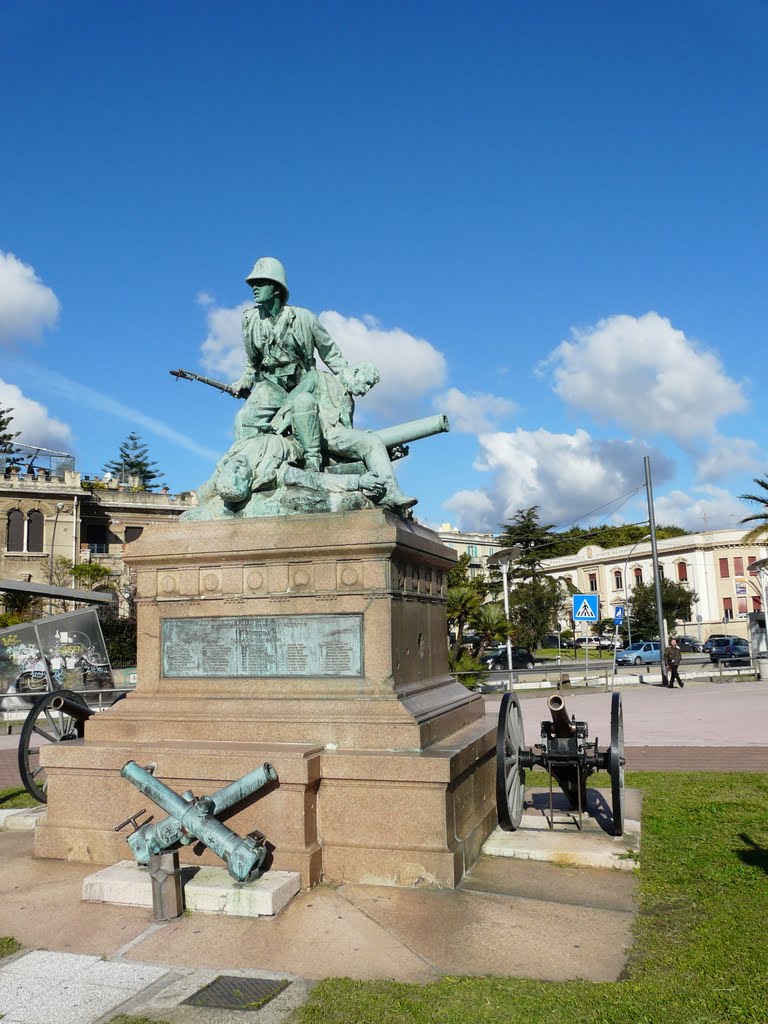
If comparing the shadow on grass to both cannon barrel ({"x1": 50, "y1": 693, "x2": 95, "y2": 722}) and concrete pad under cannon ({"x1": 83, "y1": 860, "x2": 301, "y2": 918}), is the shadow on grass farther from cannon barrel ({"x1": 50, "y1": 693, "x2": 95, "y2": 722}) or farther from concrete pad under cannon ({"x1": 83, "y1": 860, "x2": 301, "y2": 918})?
cannon barrel ({"x1": 50, "y1": 693, "x2": 95, "y2": 722})

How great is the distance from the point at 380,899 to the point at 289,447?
11.9ft

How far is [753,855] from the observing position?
20.2ft

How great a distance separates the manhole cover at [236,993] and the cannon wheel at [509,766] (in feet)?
7.90

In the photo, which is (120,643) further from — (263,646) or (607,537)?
(607,537)

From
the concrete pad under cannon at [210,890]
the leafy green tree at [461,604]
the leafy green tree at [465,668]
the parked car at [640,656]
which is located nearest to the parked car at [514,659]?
the parked car at [640,656]

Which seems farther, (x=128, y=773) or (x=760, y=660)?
(x=760, y=660)

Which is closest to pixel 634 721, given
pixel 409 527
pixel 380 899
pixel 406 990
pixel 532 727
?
pixel 532 727

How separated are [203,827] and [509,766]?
8.07 feet

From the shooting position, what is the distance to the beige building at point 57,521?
52.3m

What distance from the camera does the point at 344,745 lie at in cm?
571

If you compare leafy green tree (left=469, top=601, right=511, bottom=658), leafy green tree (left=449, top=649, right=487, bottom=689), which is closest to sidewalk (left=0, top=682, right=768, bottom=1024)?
leafy green tree (left=449, top=649, right=487, bottom=689)

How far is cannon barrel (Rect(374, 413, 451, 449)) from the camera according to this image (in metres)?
7.59

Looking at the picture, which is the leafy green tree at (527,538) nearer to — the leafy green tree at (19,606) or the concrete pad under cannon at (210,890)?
the leafy green tree at (19,606)

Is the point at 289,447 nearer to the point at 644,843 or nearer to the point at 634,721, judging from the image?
the point at 644,843
